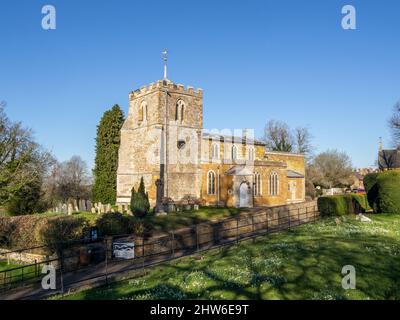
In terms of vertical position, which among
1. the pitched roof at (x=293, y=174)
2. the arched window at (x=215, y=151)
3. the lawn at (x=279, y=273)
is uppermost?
the arched window at (x=215, y=151)

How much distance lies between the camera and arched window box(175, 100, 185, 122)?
38188 mm

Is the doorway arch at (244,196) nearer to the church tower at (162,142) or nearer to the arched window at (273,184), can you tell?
the arched window at (273,184)

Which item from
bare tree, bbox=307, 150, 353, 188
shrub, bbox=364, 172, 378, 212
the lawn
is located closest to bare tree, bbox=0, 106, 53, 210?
the lawn

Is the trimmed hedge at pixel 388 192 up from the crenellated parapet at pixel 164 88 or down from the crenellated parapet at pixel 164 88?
down

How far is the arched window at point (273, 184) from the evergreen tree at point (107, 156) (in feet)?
55.3

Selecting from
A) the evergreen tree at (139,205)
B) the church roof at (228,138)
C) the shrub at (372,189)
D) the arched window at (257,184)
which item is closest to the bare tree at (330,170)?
the church roof at (228,138)

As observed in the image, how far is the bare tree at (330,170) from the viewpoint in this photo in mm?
66438

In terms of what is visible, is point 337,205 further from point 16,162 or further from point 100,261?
point 16,162

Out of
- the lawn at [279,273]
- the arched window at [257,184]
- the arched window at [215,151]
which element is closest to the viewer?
the lawn at [279,273]

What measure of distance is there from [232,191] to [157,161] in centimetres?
788

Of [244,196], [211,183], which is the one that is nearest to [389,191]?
[244,196]
